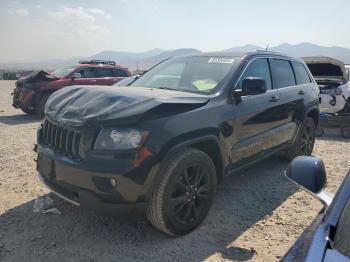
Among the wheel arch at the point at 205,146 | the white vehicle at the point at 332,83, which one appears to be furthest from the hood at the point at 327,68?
the wheel arch at the point at 205,146

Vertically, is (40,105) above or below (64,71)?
below

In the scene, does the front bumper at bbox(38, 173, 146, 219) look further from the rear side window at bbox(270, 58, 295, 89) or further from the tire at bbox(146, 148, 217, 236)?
the rear side window at bbox(270, 58, 295, 89)

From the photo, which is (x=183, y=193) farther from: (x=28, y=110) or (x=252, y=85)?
(x=28, y=110)

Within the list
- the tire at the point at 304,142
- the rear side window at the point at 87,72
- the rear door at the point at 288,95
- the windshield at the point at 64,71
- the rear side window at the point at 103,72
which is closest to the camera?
the rear door at the point at 288,95

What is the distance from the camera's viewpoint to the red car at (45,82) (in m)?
11.0

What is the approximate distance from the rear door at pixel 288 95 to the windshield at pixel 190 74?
110 centimetres

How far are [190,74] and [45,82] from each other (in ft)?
26.2

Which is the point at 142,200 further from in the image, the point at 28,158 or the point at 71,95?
the point at 28,158

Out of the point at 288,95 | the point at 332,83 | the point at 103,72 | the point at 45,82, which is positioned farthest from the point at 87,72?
the point at 288,95

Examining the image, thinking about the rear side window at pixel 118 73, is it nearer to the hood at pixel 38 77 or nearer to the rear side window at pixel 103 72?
the rear side window at pixel 103 72

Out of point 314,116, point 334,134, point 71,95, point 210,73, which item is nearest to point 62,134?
point 71,95

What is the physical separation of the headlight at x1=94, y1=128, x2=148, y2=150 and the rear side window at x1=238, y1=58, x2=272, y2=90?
5.36ft

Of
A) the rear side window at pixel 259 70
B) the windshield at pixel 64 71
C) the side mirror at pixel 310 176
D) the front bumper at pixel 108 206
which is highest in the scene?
the rear side window at pixel 259 70

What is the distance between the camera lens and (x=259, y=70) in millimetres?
4699
